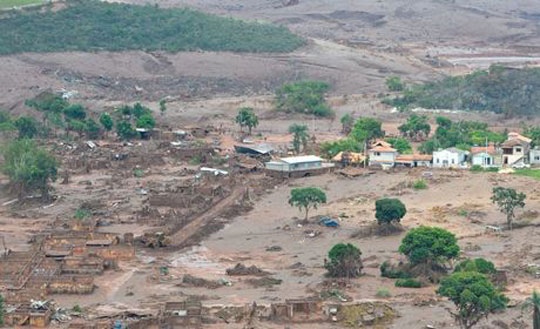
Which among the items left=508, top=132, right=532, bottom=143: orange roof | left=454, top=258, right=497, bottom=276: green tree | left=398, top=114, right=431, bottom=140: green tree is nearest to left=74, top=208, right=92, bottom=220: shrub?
left=454, top=258, right=497, bottom=276: green tree

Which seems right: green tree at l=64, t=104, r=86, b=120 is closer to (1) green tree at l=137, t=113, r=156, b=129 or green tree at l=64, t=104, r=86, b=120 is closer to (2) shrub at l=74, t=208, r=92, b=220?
(1) green tree at l=137, t=113, r=156, b=129

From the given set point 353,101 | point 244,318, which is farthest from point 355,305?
point 353,101

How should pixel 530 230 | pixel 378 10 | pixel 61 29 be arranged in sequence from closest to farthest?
pixel 530 230 → pixel 61 29 → pixel 378 10

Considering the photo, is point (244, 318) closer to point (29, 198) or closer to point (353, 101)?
point (29, 198)

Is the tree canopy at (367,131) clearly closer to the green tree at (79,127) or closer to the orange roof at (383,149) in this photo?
the orange roof at (383,149)

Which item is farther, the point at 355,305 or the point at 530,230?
the point at 530,230

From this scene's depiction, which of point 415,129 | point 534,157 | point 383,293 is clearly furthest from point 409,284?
point 415,129
